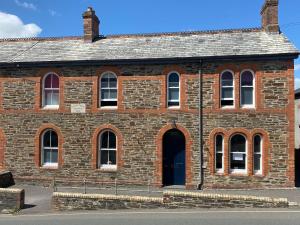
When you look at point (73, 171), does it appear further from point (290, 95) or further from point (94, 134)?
point (290, 95)

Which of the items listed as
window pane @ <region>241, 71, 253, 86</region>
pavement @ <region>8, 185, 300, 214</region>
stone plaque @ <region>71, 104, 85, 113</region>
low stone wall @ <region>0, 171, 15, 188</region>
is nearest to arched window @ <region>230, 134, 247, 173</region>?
pavement @ <region>8, 185, 300, 214</region>

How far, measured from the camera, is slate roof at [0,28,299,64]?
18250 mm

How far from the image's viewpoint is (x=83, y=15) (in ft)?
69.9

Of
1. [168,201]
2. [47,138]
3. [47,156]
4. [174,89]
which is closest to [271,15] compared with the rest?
[174,89]

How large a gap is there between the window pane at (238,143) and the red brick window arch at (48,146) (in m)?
8.98

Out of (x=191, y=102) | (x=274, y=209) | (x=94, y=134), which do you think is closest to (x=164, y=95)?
(x=191, y=102)

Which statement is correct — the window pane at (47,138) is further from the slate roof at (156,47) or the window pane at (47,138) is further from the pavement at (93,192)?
the slate roof at (156,47)

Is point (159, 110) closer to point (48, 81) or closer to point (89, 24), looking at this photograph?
point (48, 81)

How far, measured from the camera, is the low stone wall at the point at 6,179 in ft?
61.5

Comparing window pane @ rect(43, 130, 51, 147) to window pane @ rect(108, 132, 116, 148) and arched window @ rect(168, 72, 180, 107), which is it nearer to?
window pane @ rect(108, 132, 116, 148)

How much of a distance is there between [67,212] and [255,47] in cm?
1174

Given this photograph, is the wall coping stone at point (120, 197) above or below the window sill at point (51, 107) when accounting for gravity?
below

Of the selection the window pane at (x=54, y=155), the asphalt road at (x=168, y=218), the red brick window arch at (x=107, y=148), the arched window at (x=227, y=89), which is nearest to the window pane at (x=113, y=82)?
the red brick window arch at (x=107, y=148)

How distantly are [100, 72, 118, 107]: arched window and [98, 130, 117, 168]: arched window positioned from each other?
1.53 meters
